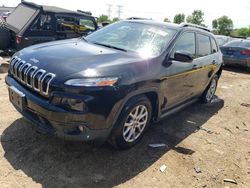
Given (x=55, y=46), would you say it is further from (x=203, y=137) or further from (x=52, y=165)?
(x=203, y=137)

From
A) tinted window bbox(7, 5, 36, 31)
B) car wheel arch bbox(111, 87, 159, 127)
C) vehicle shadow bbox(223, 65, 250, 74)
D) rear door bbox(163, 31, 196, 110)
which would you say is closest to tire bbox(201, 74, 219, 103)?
rear door bbox(163, 31, 196, 110)

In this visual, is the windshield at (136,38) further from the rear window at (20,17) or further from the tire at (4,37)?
the tire at (4,37)

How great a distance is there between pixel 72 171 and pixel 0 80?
4202 millimetres

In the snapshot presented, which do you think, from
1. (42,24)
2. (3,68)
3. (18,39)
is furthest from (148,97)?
(42,24)

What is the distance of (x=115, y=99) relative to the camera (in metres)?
3.43

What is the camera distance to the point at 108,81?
3.40m

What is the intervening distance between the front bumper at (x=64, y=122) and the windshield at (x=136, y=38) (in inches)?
52.4

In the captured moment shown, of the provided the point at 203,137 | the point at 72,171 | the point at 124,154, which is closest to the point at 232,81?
the point at 203,137

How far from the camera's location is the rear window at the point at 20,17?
28.1 ft

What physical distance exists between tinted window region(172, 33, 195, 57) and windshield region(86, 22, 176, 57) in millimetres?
174

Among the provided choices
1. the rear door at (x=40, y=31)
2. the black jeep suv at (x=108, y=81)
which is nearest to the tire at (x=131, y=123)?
the black jeep suv at (x=108, y=81)

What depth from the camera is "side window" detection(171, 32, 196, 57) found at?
467cm

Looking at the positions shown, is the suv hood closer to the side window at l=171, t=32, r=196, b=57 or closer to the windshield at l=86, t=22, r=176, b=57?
the windshield at l=86, t=22, r=176, b=57

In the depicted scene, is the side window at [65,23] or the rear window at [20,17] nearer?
the rear window at [20,17]
